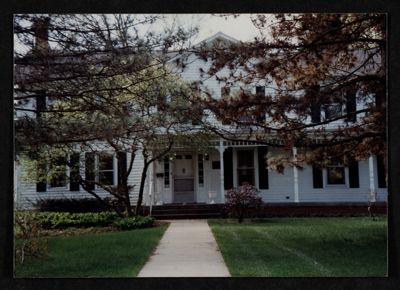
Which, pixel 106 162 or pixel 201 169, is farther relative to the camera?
pixel 201 169

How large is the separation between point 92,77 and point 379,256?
4.04 metres

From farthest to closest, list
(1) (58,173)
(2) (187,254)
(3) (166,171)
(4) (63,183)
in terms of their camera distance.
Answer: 1. (3) (166,171)
2. (4) (63,183)
3. (1) (58,173)
4. (2) (187,254)

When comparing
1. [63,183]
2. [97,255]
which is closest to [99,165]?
[63,183]

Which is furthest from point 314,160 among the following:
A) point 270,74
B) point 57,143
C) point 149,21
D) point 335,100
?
point 57,143

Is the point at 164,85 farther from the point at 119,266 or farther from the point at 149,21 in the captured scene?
the point at 119,266

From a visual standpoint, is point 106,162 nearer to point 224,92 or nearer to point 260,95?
point 224,92

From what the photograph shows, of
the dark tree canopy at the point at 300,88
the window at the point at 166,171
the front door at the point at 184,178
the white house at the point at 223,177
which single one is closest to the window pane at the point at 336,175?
the white house at the point at 223,177

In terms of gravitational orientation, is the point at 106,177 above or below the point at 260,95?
below

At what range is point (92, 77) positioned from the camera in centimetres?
589

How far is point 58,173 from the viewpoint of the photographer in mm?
6203

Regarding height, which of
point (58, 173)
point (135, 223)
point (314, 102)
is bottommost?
point (135, 223)

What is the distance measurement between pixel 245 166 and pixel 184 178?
0.90 meters
